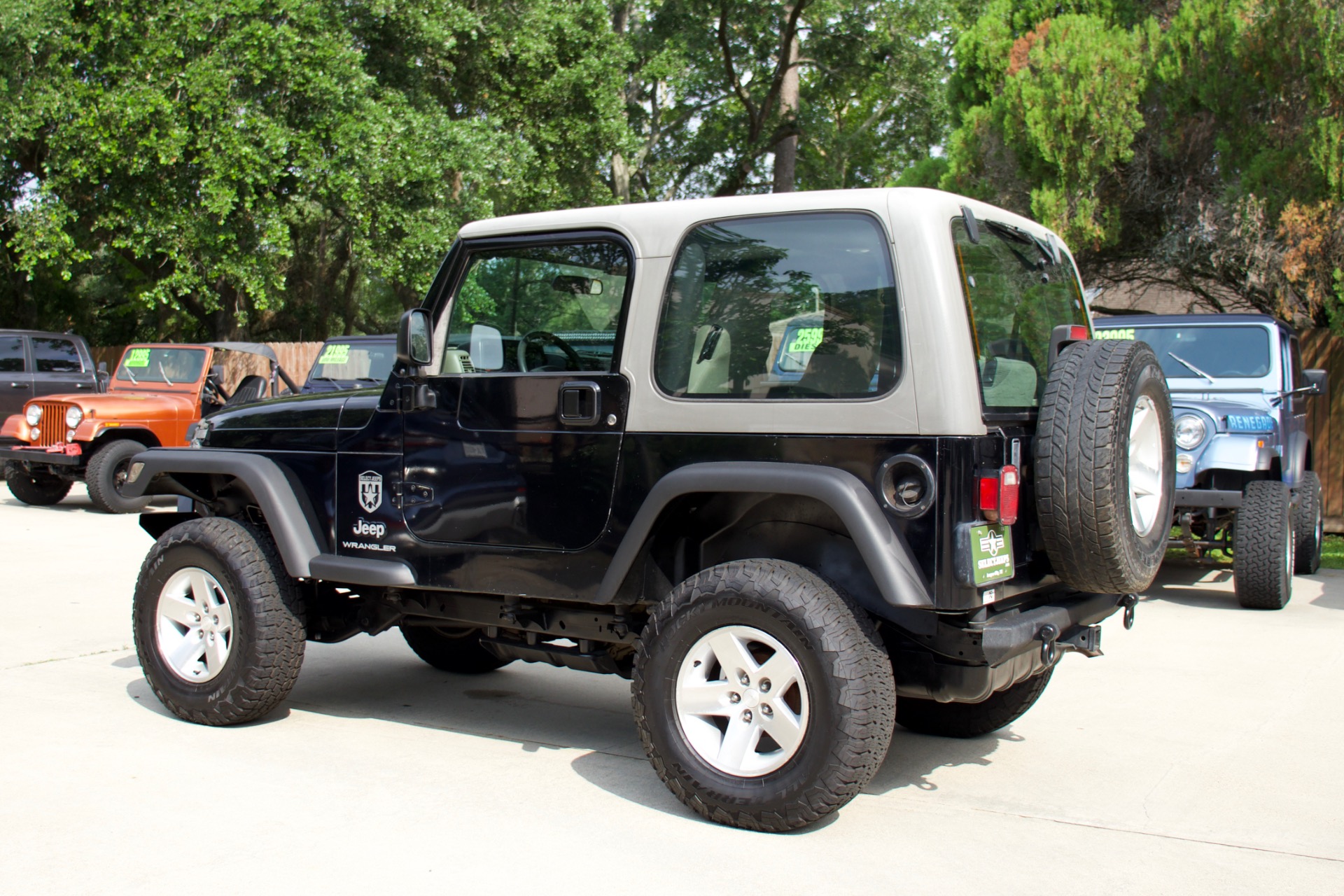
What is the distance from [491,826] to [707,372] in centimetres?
166

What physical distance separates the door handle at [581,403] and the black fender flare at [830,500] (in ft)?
1.32

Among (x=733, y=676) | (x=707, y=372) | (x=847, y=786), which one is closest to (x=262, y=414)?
(x=707, y=372)

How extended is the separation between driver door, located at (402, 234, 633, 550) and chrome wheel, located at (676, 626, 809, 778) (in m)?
0.63

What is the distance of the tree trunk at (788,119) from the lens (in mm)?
25245

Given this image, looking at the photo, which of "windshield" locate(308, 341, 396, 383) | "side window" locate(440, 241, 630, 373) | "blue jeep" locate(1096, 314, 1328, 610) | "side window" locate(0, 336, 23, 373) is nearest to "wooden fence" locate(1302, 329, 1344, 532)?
"blue jeep" locate(1096, 314, 1328, 610)

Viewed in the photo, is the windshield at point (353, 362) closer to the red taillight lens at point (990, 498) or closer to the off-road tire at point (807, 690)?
the off-road tire at point (807, 690)

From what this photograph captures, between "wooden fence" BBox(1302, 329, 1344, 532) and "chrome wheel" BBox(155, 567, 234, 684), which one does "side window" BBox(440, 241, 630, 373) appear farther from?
"wooden fence" BBox(1302, 329, 1344, 532)

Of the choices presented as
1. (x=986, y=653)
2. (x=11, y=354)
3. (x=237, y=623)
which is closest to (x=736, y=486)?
(x=986, y=653)

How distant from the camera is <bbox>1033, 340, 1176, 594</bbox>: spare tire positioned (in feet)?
12.0

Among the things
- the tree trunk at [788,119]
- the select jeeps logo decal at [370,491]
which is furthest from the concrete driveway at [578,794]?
the tree trunk at [788,119]

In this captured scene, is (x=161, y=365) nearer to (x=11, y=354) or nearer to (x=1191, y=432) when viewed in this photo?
(x=11, y=354)

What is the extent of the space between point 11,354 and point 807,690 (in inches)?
582

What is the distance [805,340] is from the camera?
386 cm

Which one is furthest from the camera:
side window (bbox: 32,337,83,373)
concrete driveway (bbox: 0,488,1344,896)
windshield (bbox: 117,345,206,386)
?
side window (bbox: 32,337,83,373)
